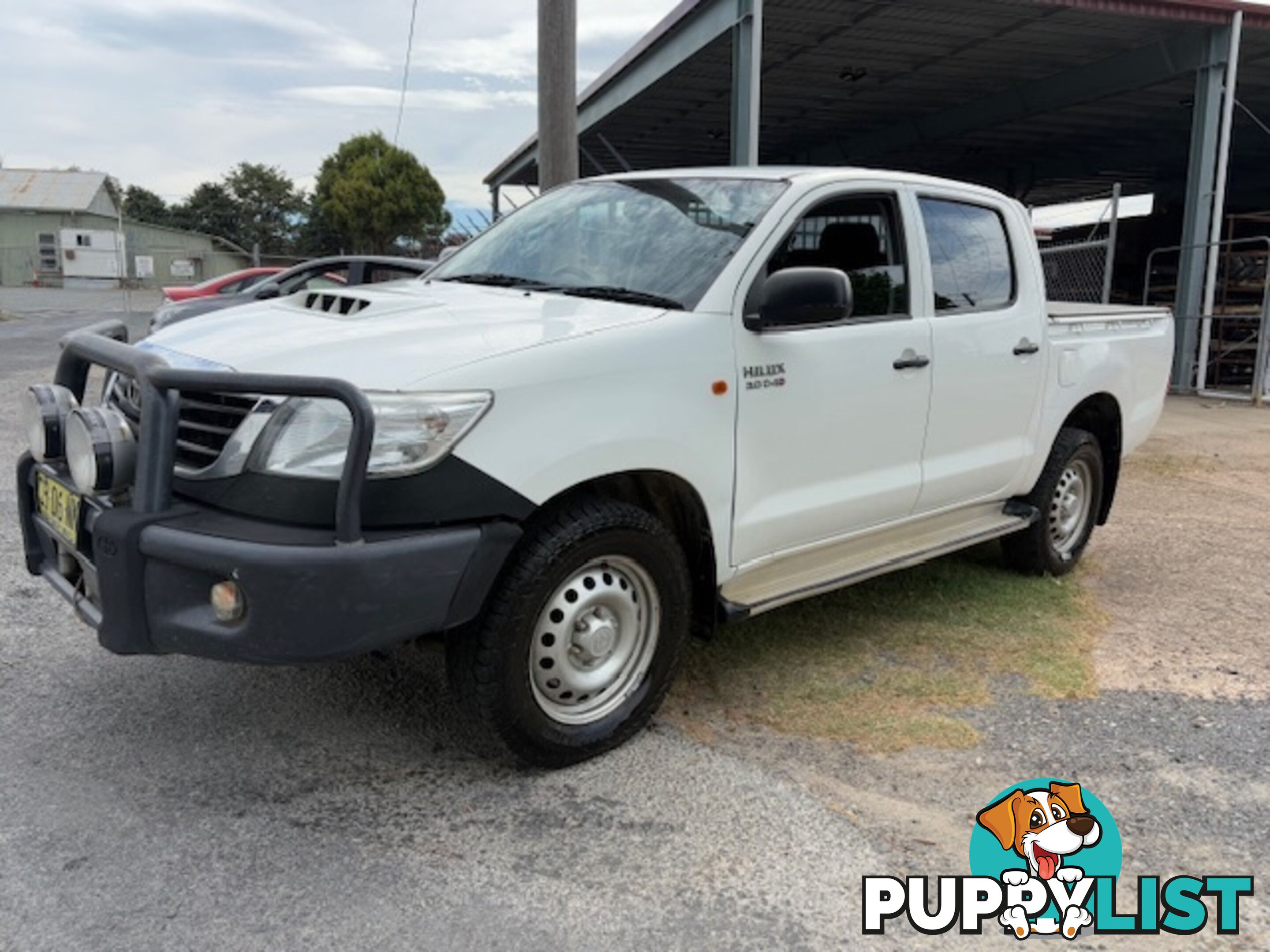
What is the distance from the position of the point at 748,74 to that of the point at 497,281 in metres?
7.74

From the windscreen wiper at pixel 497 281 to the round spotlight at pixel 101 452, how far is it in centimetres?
149

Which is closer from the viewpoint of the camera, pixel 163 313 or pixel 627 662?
pixel 627 662

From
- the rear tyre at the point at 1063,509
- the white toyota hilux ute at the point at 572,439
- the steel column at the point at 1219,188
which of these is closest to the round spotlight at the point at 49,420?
the white toyota hilux ute at the point at 572,439

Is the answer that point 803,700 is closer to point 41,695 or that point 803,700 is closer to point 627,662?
point 627,662

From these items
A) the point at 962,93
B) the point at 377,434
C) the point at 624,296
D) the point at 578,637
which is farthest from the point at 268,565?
the point at 962,93

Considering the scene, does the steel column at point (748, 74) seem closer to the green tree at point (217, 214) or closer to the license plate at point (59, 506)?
the license plate at point (59, 506)

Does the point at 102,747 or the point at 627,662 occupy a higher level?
the point at 627,662

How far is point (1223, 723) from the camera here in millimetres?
3748

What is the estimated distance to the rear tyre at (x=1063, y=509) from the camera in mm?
5125

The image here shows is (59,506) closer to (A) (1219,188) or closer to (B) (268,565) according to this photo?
(B) (268,565)

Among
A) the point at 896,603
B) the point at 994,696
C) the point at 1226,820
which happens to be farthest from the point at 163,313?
the point at 1226,820

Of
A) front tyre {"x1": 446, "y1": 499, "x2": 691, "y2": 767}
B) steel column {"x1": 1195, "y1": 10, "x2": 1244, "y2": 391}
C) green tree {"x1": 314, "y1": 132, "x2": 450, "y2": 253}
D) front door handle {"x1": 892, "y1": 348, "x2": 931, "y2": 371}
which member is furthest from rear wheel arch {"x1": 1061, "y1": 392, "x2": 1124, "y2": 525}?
green tree {"x1": 314, "y1": 132, "x2": 450, "y2": 253}

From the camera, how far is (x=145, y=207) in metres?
74.6

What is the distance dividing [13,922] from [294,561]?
41.7 inches
